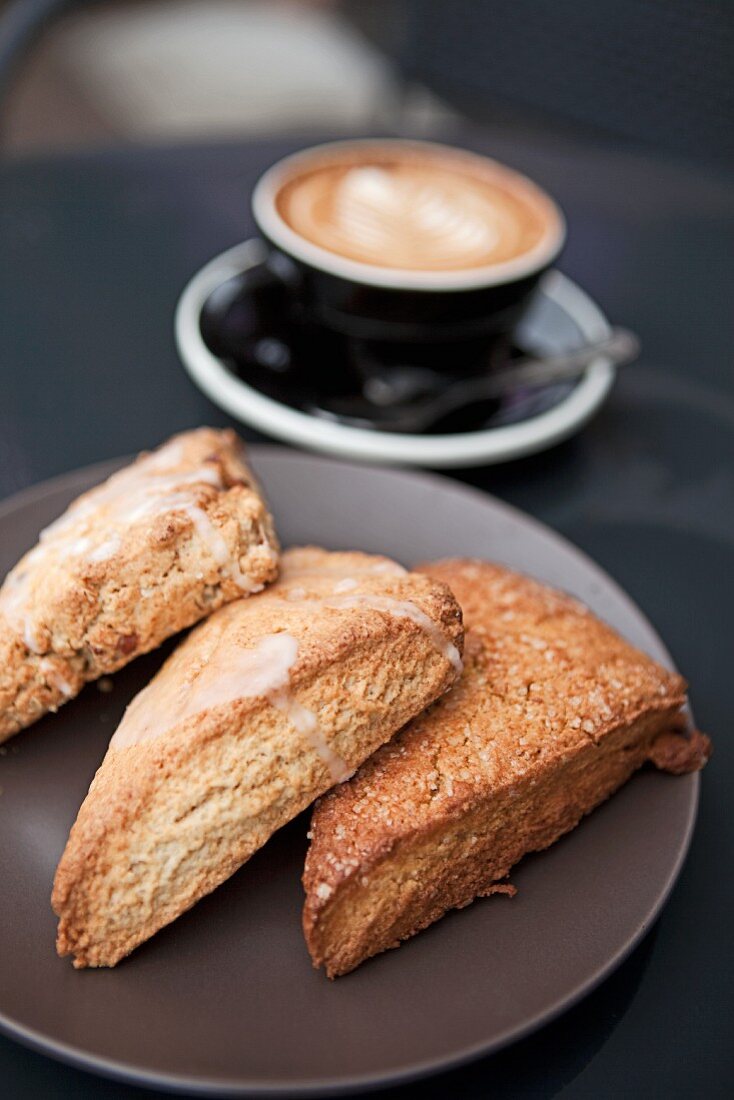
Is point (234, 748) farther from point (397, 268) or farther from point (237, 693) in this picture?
point (397, 268)

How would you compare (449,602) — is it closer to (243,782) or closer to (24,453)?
(243,782)

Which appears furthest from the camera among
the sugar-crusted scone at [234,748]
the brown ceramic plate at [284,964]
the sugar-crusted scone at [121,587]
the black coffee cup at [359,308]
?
the black coffee cup at [359,308]

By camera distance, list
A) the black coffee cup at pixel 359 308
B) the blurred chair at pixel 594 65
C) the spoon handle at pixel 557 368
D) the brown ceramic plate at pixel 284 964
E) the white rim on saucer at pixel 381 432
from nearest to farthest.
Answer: the brown ceramic plate at pixel 284 964 → the white rim on saucer at pixel 381 432 → the black coffee cup at pixel 359 308 → the spoon handle at pixel 557 368 → the blurred chair at pixel 594 65

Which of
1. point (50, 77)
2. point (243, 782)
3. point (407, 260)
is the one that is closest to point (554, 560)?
point (243, 782)

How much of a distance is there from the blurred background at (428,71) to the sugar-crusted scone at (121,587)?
1.83 m

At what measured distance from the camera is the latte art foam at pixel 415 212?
201 cm

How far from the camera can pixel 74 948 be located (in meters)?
0.94

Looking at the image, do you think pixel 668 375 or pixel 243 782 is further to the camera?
pixel 668 375

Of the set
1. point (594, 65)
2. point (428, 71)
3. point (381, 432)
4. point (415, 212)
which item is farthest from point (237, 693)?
point (428, 71)

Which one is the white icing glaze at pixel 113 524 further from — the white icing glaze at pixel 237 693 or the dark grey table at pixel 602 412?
the dark grey table at pixel 602 412

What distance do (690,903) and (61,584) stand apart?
0.80 m

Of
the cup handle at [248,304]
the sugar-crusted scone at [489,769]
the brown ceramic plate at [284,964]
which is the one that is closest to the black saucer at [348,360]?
the cup handle at [248,304]

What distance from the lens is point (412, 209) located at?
83.0 inches

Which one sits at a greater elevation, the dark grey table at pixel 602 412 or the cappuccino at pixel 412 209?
the cappuccino at pixel 412 209
